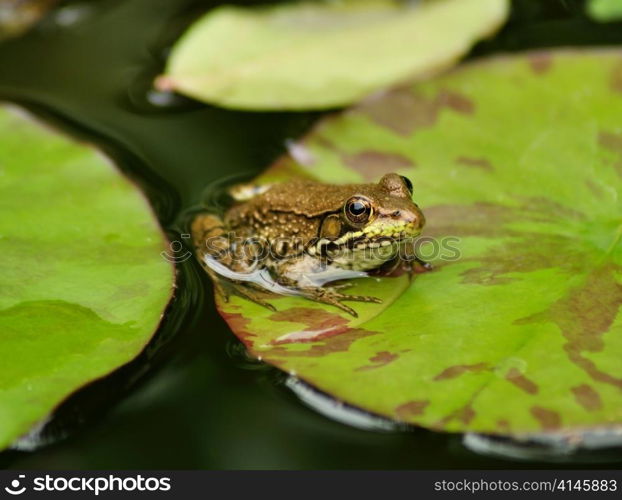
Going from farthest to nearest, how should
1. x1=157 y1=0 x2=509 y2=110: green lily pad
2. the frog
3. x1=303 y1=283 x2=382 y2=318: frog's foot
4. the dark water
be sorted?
1. x1=157 y1=0 x2=509 y2=110: green lily pad
2. the frog
3. x1=303 y1=283 x2=382 y2=318: frog's foot
4. the dark water

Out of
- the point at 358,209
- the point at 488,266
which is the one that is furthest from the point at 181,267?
the point at 488,266

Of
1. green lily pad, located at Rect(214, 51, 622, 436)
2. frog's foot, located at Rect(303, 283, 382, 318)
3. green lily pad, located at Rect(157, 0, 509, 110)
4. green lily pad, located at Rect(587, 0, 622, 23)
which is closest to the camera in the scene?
green lily pad, located at Rect(214, 51, 622, 436)

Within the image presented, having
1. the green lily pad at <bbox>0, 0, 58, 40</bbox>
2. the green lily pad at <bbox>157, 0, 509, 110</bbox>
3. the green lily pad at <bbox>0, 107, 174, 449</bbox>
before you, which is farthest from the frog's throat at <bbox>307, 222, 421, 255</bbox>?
the green lily pad at <bbox>0, 0, 58, 40</bbox>

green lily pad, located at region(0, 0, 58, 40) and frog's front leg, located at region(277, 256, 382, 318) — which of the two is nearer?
frog's front leg, located at region(277, 256, 382, 318)

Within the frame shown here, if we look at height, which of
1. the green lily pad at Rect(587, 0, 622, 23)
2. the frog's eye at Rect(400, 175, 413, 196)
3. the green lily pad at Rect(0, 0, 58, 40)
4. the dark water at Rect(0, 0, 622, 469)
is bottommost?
the dark water at Rect(0, 0, 622, 469)

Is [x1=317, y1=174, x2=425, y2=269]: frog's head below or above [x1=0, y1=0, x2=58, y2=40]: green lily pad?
below

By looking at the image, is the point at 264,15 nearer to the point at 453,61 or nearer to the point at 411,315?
the point at 453,61

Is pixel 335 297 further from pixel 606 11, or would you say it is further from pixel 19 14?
pixel 19 14

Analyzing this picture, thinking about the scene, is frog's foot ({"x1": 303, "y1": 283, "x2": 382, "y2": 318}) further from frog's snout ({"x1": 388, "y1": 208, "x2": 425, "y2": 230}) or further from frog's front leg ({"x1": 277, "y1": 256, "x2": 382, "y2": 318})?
frog's snout ({"x1": 388, "y1": 208, "x2": 425, "y2": 230})

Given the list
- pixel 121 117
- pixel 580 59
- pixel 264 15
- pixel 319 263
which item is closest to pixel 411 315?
pixel 319 263
